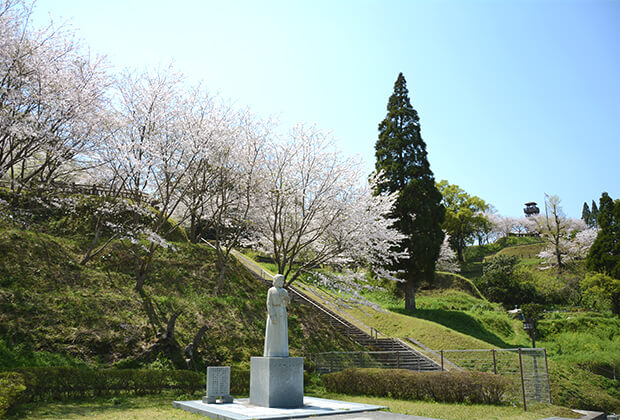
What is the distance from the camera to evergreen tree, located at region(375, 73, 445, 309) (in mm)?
27922

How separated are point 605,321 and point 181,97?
28585mm

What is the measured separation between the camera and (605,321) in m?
26.5

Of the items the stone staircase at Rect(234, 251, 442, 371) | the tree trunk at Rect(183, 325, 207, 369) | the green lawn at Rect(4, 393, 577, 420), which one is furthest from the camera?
the stone staircase at Rect(234, 251, 442, 371)

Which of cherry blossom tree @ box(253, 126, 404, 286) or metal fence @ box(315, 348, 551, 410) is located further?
cherry blossom tree @ box(253, 126, 404, 286)

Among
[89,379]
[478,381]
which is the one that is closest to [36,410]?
[89,379]

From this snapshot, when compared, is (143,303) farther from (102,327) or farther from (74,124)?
(74,124)

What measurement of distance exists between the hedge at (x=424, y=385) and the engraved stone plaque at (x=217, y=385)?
583cm

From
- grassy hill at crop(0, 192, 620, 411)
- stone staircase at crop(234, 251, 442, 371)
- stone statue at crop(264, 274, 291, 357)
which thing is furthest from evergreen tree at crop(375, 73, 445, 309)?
stone statue at crop(264, 274, 291, 357)

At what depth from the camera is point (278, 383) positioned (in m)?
10.4

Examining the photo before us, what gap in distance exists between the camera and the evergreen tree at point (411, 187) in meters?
27.9

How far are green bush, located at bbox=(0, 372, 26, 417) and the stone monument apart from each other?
517cm

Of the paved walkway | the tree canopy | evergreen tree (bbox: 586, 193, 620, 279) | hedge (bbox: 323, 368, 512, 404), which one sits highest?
the tree canopy

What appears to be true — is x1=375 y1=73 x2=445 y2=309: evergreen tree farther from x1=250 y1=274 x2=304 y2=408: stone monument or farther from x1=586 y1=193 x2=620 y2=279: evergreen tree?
x1=250 y1=274 x2=304 y2=408: stone monument

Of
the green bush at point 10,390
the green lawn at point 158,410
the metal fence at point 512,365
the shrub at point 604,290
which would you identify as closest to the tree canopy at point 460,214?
the shrub at point 604,290
